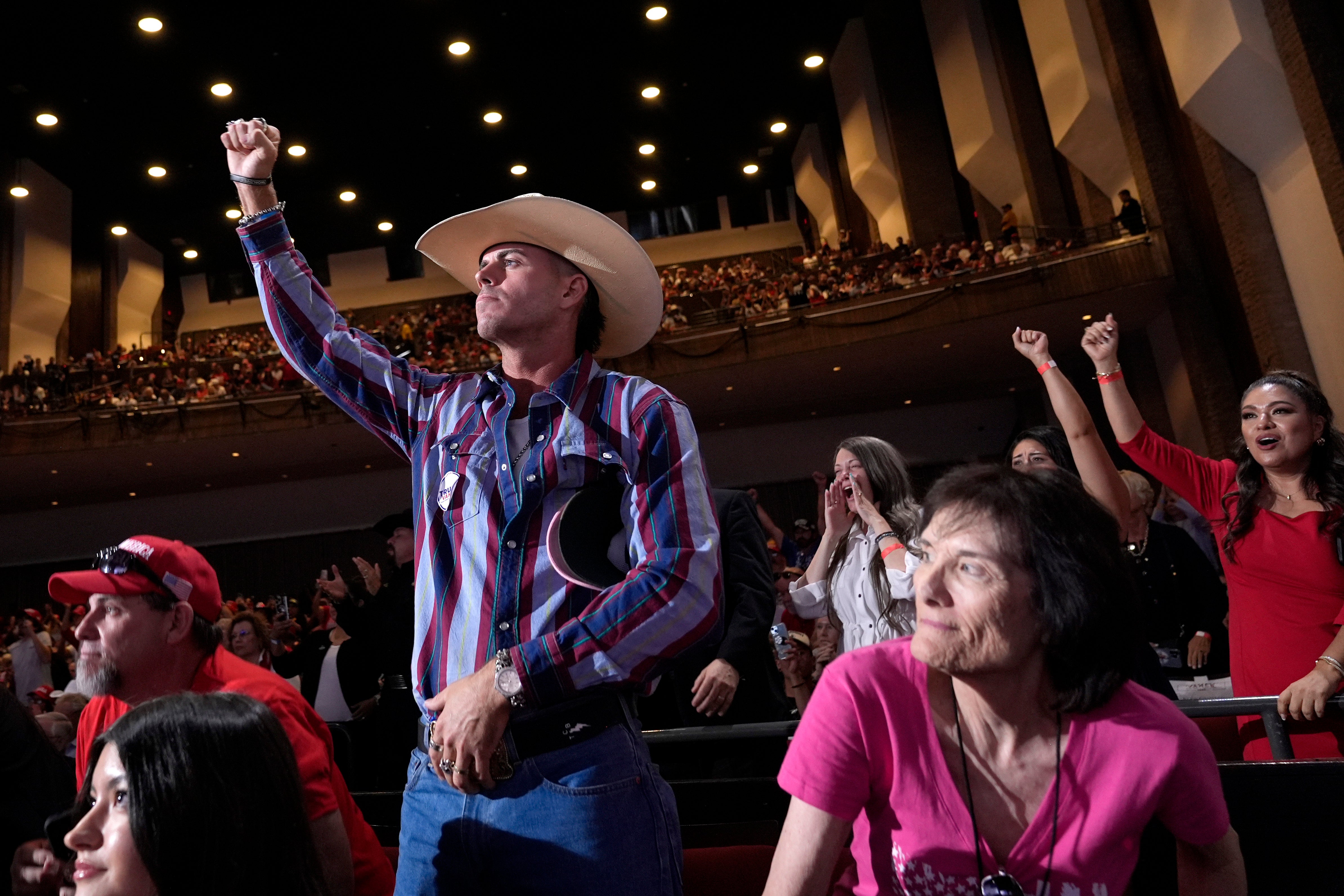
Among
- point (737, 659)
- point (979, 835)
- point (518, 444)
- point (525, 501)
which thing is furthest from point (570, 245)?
point (737, 659)

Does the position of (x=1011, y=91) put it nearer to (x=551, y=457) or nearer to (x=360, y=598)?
(x=360, y=598)

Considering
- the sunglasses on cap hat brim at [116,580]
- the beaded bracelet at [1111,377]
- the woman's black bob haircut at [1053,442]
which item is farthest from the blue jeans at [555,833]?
the woman's black bob haircut at [1053,442]

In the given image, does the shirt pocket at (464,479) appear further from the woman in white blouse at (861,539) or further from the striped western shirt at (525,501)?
the woman in white blouse at (861,539)

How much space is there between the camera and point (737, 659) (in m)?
3.00

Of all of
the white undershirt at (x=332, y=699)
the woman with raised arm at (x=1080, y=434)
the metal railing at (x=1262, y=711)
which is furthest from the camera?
the white undershirt at (x=332, y=699)

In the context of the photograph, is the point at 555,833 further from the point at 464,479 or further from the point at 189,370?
the point at 189,370

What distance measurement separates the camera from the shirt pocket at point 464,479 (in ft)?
4.85

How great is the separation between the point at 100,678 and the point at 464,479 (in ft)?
3.82

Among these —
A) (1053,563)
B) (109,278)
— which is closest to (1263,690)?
(1053,563)

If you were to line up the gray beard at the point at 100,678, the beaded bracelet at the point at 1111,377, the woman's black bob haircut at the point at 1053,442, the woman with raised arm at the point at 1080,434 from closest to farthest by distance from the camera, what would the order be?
the gray beard at the point at 100,678 → the woman with raised arm at the point at 1080,434 → the beaded bracelet at the point at 1111,377 → the woman's black bob haircut at the point at 1053,442

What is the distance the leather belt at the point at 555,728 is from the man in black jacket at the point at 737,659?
1357 mm

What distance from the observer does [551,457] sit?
4.80 ft

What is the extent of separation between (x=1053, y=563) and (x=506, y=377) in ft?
3.06

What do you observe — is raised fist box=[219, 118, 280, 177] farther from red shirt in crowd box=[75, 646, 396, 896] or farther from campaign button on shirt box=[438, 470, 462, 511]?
red shirt in crowd box=[75, 646, 396, 896]
